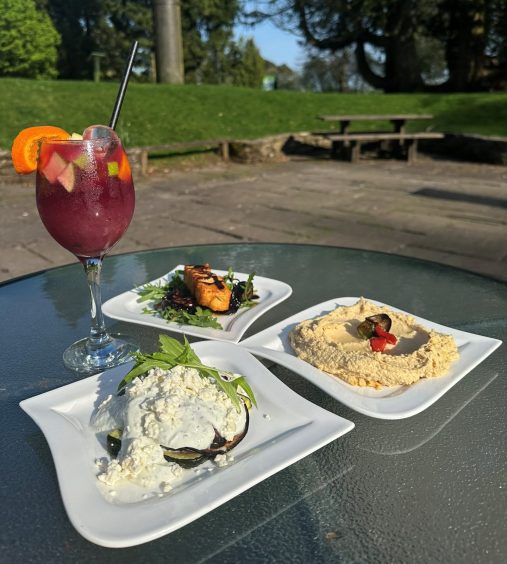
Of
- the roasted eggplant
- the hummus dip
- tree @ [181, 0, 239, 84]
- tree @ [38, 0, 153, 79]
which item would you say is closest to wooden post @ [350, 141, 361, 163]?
the hummus dip

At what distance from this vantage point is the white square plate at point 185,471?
0.77 metres

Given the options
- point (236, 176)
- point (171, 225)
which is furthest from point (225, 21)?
point (171, 225)

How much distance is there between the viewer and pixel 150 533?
743 mm

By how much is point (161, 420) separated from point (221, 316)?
0.73 metres

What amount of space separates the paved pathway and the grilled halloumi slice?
3095mm

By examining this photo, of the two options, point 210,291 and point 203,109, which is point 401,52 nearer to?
point 203,109

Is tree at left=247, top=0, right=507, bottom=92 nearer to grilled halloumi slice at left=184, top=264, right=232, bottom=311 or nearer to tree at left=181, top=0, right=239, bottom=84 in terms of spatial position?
tree at left=181, top=0, right=239, bottom=84

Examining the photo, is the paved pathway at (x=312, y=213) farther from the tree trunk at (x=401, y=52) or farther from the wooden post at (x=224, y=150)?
the tree trunk at (x=401, y=52)

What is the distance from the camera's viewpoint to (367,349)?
4.25 ft

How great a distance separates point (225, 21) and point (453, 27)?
1129 cm

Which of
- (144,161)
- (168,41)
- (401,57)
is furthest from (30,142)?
(401,57)

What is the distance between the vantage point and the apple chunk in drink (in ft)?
4.13

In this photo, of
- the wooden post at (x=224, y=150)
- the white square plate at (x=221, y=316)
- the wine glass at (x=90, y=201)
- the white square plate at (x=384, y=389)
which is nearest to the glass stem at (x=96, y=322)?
the wine glass at (x=90, y=201)

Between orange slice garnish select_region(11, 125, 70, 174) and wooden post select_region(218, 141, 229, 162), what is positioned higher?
orange slice garnish select_region(11, 125, 70, 174)
